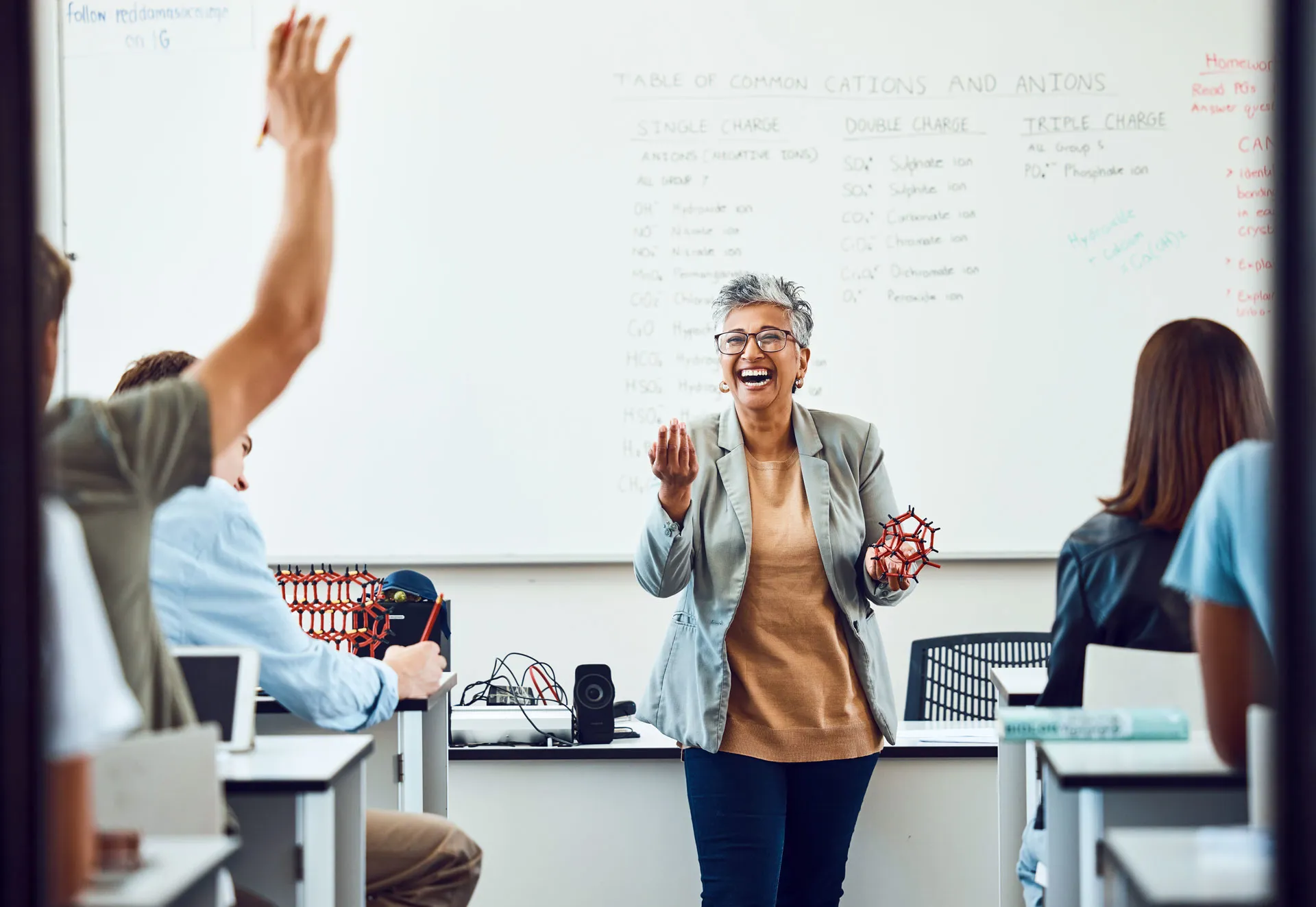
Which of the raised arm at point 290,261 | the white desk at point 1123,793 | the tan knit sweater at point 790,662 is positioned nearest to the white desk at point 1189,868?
the white desk at point 1123,793

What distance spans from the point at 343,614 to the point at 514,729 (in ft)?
1.44

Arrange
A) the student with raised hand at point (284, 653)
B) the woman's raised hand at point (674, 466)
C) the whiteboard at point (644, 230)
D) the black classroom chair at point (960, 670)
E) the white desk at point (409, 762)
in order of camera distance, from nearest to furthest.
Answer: the student with raised hand at point (284, 653), the woman's raised hand at point (674, 466), the white desk at point (409, 762), the black classroom chair at point (960, 670), the whiteboard at point (644, 230)

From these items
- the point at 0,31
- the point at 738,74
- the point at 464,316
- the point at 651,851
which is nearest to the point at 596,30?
the point at 738,74

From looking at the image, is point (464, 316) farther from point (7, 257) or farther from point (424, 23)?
point (7, 257)

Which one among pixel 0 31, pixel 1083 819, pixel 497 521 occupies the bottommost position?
pixel 1083 819

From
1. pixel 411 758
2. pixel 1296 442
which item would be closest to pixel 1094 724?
pixel 1296 442

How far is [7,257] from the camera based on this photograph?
90 centimetres

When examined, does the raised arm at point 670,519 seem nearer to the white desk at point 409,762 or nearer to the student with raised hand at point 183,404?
the white desk at point 409,762

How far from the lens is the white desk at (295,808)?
4.28ft

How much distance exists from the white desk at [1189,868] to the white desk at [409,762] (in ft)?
4.35

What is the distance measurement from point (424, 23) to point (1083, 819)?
2672 millimetres

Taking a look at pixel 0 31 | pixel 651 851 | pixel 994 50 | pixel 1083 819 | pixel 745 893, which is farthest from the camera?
pixel 994 50

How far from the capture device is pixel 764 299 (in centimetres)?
206

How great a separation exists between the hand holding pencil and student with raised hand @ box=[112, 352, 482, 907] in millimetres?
→ 406
